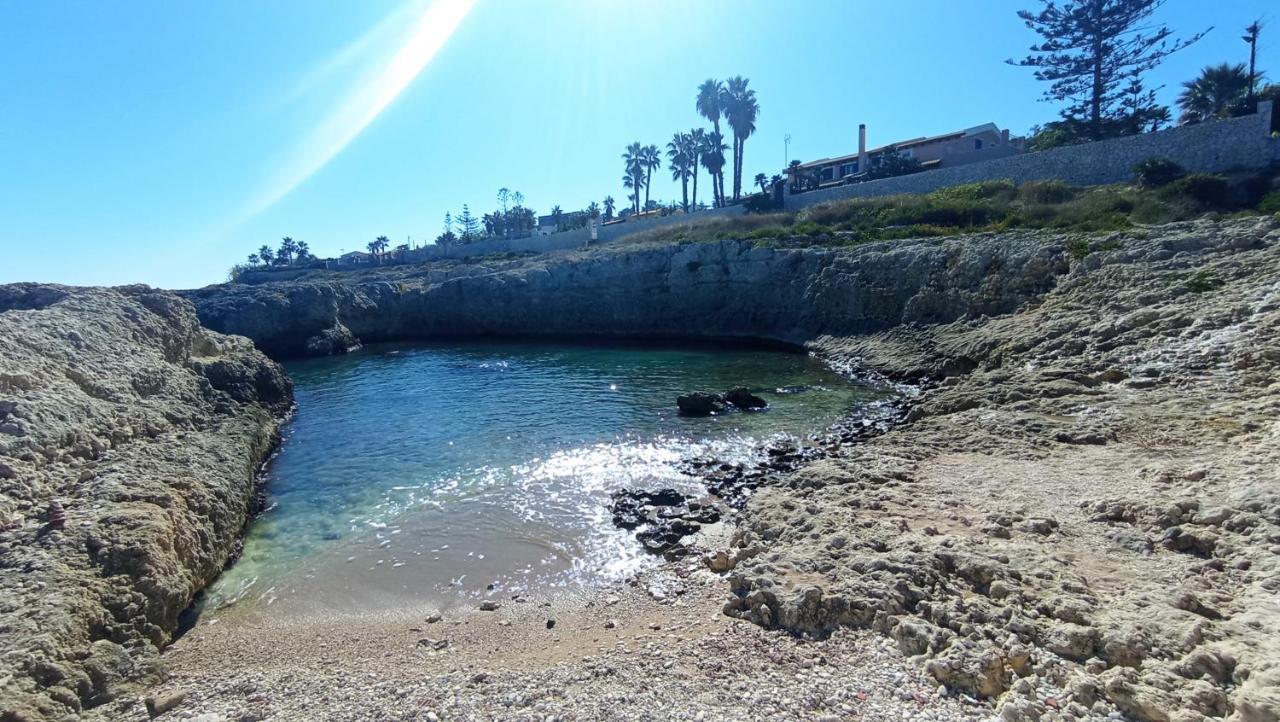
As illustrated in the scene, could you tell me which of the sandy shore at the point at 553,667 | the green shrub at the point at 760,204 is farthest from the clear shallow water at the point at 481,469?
the green shrub at the point at 760,204

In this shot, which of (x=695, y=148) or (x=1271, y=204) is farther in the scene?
(x=695, y=148)

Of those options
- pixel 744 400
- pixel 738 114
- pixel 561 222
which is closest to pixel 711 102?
pixel 738 114

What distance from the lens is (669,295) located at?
43.5 meters

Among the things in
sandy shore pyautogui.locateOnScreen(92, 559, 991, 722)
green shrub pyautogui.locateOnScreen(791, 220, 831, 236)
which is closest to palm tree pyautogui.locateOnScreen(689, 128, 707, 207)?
green shrub pyautogui.locateOnScreen(791, 220, 831, 236)

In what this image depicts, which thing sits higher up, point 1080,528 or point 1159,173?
point 1159,173

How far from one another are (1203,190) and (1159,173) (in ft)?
13.5

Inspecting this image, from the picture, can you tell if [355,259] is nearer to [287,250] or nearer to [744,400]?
[287,250]

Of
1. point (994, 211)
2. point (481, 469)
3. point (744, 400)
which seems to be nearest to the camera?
point (481, 469)

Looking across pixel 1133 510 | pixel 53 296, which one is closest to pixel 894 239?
pixel 1133 510

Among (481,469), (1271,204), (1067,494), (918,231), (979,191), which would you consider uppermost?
(979,191)

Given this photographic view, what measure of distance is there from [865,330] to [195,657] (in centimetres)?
3085

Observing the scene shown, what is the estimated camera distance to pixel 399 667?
7711mm

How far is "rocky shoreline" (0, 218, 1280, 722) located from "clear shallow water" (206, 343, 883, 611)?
4.23 feet

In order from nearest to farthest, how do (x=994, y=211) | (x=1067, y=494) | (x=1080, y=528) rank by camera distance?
(x=1080, y=528) < (x=1067, y=494) < (x=994, y=211)
